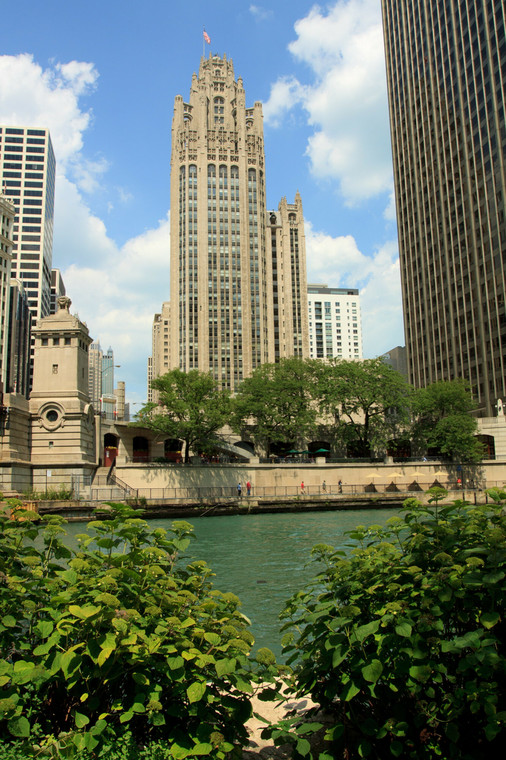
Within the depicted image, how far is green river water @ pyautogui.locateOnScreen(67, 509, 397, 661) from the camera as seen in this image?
15.1 metres

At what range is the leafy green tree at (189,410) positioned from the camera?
6738cm

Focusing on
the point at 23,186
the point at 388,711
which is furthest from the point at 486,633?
the point at 23,186

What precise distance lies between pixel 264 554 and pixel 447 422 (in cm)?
5373

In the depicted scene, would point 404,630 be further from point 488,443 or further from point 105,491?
point 488,443

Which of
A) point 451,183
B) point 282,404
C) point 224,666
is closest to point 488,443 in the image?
point 282,404

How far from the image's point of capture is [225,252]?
125 m

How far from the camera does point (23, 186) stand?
170 metres

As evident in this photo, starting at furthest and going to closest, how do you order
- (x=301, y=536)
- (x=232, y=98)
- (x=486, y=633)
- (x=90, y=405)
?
(x=232, y=98) < (x=90, y=405) < (x=301, y=536) < (x=486, y=633)

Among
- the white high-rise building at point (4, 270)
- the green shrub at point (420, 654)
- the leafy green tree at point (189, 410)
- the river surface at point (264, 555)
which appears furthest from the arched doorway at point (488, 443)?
the white high-rise building at point (4, 270)

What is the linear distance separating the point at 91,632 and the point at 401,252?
128 meters

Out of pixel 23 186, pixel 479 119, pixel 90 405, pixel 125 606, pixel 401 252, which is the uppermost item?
pixel 23 186

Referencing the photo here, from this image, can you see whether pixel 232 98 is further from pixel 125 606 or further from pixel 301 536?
A: pixel 125 606

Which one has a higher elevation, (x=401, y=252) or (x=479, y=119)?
(x=479, y=119)

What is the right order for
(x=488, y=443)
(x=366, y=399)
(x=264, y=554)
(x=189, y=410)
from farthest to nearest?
(x=488, y=443) < (x=366, y=399) < (x=189, y=410) < (x=264, y=554)
